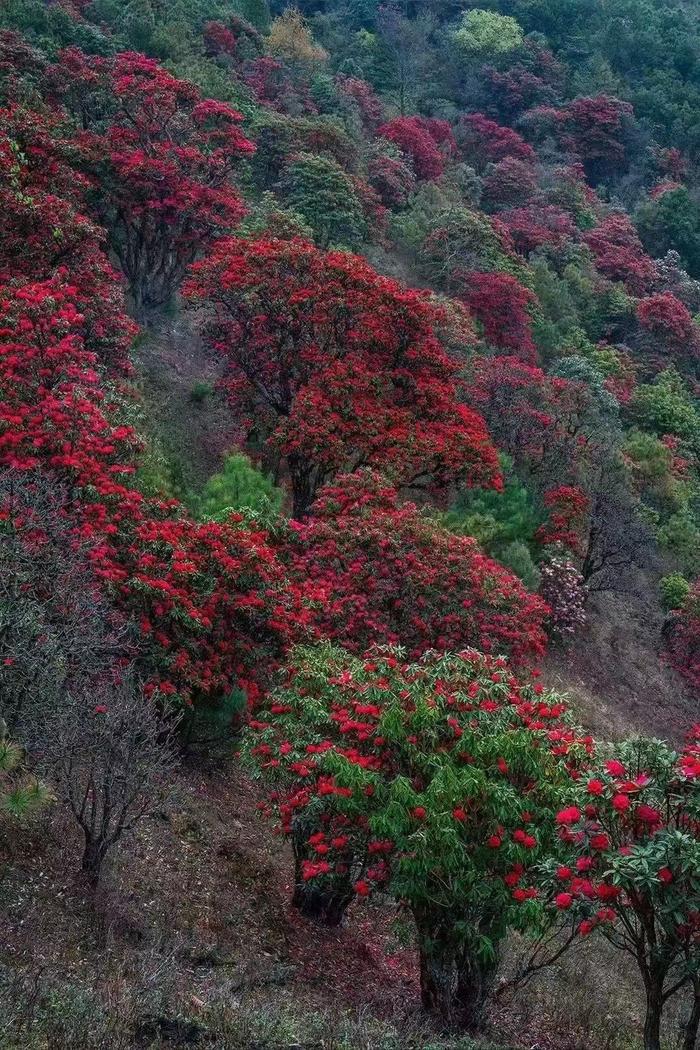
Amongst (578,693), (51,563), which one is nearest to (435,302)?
(578,693)

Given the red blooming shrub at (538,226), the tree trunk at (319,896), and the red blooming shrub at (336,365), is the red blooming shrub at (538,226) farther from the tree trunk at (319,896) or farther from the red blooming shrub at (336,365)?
the tree trunk at (319,896)

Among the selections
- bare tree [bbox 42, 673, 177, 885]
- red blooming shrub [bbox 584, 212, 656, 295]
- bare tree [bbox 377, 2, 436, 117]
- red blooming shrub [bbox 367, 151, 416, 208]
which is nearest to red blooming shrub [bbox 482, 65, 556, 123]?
bare tree [bbox 377, 2, 436, 117]

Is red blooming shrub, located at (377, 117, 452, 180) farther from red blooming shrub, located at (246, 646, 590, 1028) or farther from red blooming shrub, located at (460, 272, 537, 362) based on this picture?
red blooming shrub, located at (246, 646, 590, 1028)

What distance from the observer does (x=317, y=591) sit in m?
11.5

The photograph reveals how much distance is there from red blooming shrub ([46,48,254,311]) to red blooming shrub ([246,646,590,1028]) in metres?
15.0

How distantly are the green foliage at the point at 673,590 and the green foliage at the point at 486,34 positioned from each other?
33.8 metres

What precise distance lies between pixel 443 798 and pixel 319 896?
3.63m

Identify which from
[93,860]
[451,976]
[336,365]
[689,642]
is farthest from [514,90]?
[451,976]

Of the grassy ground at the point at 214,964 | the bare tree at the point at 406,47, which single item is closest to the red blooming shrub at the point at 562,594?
the grassy ground at the point at 214,964

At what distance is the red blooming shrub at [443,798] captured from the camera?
6797mm

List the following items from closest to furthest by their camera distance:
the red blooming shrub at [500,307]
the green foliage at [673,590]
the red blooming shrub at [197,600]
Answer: the red blooming shrub at [197,600] → the green foliage at [673,590] → the red blooming shrub at [500,307]

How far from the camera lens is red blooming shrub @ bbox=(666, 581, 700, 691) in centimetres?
2047

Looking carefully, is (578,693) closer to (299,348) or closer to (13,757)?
(299,348)

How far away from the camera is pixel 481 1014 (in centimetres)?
775
